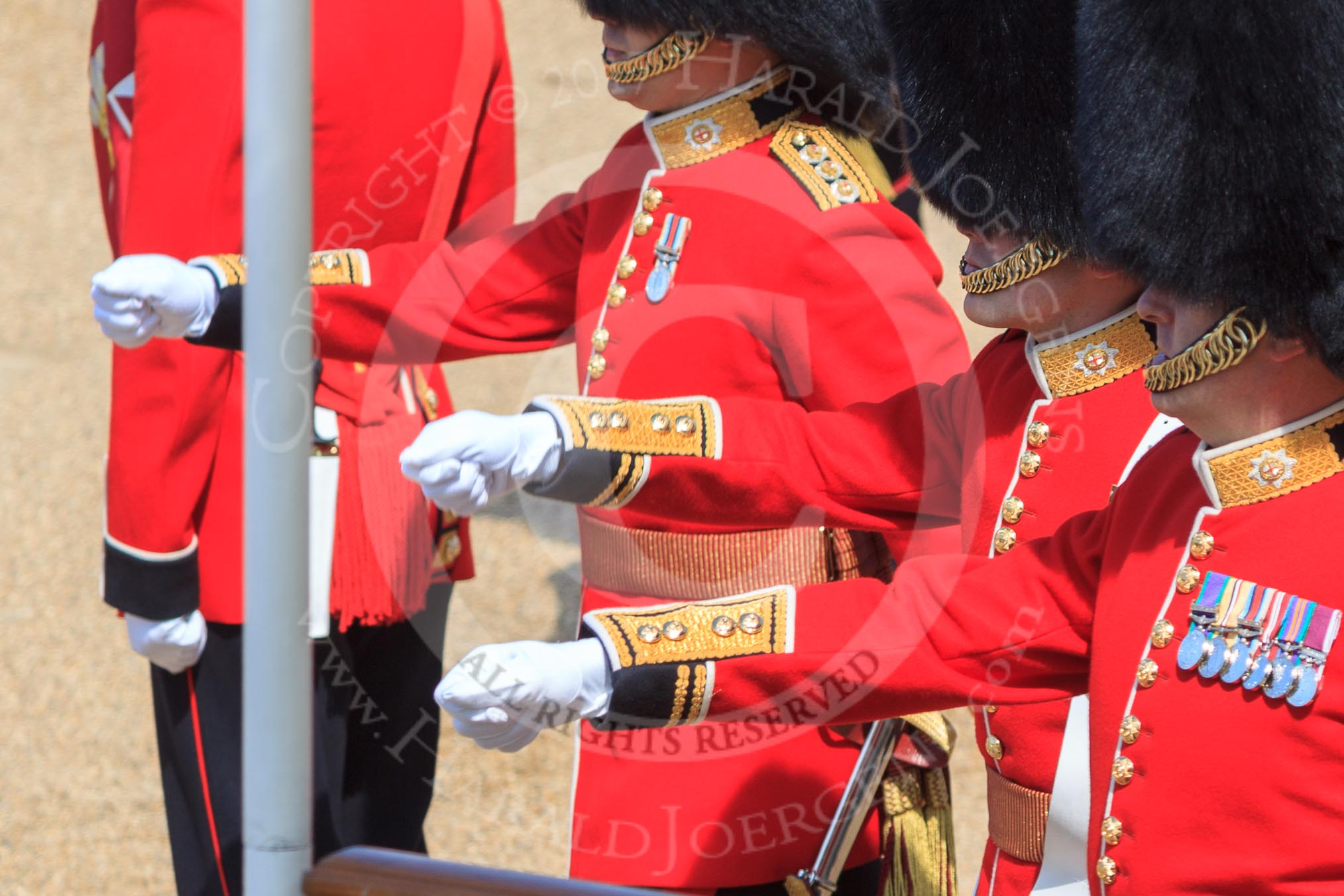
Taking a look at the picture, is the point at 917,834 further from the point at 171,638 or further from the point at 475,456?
the point at 171,638

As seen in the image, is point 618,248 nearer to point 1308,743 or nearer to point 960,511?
point 960,511

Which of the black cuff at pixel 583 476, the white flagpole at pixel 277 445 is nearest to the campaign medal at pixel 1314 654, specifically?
the black cuff at pixel 583 476

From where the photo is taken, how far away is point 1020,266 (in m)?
1.71

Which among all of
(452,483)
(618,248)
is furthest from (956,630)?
(618,248)

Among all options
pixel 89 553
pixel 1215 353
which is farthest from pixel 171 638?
pixel 89 553

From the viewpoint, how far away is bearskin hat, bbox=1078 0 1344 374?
141cm

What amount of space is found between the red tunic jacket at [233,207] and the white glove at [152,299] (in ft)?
0.80

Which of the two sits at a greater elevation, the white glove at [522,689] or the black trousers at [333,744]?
the white glove at [522,689]

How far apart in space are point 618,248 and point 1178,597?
2.96 ft

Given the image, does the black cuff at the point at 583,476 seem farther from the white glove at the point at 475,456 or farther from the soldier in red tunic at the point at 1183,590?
the soldier in red tunic at the point at 1183,590

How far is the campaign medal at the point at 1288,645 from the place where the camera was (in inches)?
55.4

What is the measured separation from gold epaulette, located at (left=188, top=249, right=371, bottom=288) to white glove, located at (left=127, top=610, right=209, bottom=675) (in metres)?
0.53

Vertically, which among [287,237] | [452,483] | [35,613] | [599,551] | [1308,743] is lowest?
[35,613]

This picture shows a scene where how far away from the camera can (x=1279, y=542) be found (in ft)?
4.72
